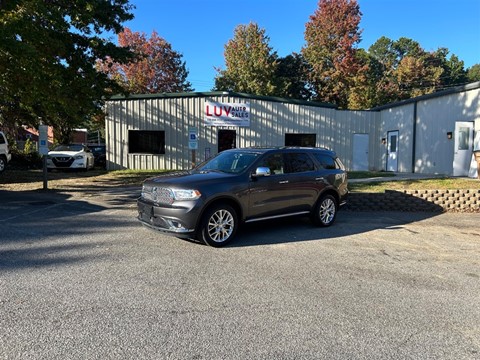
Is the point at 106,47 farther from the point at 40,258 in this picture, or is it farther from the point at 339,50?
the point at 339,50

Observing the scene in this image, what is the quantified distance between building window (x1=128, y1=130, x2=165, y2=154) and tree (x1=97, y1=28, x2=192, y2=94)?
1994cm

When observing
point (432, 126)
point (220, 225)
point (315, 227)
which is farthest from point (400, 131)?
point (220, 225)

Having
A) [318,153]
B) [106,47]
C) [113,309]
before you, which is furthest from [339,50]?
[113,309]

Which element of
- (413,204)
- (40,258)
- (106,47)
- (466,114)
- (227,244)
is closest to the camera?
(40,258)

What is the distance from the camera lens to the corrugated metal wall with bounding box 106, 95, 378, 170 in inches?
782

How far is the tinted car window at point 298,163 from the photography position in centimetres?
769

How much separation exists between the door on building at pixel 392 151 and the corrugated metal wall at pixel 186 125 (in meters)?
2.90

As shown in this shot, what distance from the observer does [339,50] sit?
38750 millimetres

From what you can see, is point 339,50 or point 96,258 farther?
point 339,50

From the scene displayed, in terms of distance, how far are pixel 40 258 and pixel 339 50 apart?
1501 inches

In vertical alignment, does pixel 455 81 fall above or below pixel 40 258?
above

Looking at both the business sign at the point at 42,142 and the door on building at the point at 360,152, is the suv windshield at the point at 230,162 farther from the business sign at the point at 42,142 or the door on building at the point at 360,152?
the door on building at the point at 360,152

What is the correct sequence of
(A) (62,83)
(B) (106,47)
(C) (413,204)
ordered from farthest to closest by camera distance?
(B) (106,47)
(A) (62,83)
(C) (413,204)

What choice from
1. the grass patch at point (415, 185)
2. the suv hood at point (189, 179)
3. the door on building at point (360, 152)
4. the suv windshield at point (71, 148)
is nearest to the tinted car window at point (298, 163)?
the suv hood at point (189, 179)
